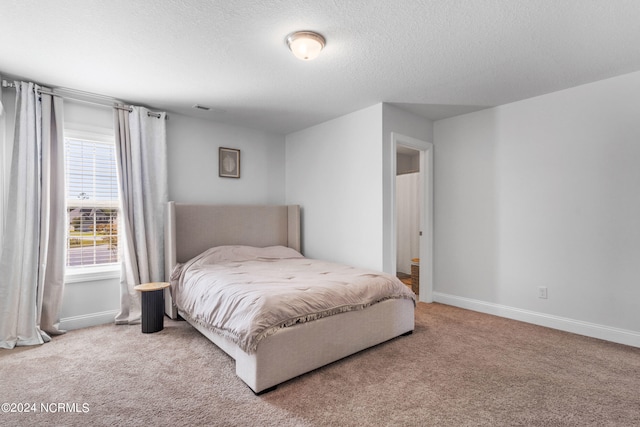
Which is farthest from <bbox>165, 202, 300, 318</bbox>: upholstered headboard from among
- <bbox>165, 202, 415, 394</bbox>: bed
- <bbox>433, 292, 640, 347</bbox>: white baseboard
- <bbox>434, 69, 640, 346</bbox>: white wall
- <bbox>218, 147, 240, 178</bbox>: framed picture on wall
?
<bbox>433, 292, 640, 347</bbox>: white baseboard

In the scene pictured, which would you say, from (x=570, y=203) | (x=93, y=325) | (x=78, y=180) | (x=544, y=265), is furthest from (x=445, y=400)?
(x=78, y=180)

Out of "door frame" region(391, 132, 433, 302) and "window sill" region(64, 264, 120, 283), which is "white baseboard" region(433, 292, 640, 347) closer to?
"door frame" region(391, 132, 433, 302)

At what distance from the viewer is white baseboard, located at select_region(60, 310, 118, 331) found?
3.26 meters

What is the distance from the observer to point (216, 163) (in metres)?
4.36

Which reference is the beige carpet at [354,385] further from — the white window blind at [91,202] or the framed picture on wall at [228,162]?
the framed picture on wall at [228,162]

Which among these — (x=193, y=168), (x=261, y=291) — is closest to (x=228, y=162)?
(x=193, y=168)

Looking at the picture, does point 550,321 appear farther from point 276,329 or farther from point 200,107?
point 200,107

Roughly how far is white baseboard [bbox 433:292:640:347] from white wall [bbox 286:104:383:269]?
4.21ft

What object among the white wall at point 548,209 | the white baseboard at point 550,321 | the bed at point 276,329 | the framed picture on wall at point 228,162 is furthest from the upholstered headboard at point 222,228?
the white baseboard at point 550,321

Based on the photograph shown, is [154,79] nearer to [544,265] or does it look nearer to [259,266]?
[259,266]

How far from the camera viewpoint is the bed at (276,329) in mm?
2141

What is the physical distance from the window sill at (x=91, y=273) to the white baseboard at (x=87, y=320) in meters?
0.37

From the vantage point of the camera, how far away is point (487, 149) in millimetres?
3812

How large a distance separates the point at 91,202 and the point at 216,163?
148 centimetres
